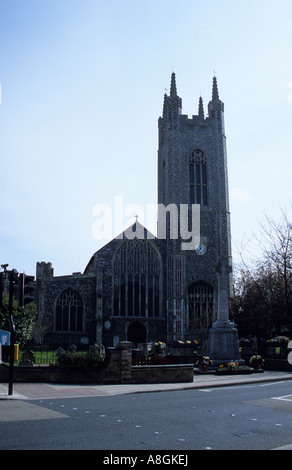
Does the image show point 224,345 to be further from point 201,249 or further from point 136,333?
point 201,249

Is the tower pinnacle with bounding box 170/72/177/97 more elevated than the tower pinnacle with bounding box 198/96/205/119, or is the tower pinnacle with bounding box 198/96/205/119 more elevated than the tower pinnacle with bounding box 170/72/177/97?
the tower pinnacle with bounding box 170/72/177/97

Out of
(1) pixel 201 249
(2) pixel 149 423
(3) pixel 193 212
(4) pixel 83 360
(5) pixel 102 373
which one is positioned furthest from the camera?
(3) pixel 193 212

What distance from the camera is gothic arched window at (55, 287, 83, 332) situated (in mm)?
38719

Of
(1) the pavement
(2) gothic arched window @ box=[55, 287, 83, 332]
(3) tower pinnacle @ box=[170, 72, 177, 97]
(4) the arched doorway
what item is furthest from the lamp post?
(3) tower pinnacle @ box=[170, 72, 177, 97]

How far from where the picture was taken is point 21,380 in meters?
16.0

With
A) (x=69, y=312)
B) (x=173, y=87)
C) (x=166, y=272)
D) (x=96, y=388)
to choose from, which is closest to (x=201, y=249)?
(x=166, y=272)

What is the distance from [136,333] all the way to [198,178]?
15525 millimetres

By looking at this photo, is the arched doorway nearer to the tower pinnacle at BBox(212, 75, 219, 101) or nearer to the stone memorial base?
the stone memorial base

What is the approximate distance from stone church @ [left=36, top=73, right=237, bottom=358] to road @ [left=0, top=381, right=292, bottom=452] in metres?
25.4

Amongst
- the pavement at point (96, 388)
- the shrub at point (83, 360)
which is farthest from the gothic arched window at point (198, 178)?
the shrub at point (83, 360)

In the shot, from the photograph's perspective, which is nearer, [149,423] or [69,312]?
[149,423]

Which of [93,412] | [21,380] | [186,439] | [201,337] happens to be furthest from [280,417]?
[201,337]

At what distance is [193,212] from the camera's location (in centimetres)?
4231
